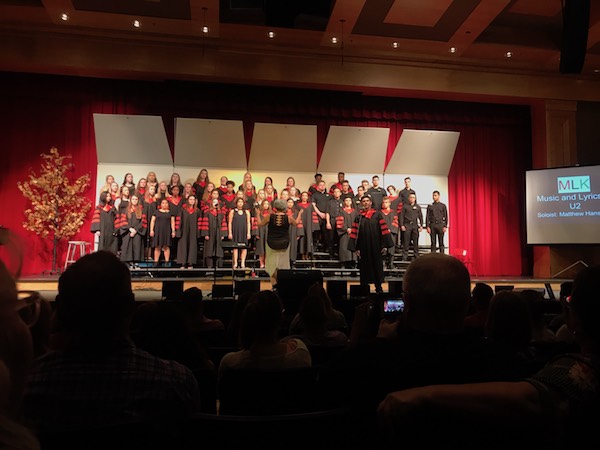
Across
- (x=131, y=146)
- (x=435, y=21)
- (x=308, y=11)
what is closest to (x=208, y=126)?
(x=131, y=146)

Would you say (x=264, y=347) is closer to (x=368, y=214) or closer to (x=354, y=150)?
(x=368, y=214)

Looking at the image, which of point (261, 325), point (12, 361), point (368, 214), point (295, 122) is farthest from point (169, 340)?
point (295, 122)

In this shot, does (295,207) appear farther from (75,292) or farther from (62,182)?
(75,292)

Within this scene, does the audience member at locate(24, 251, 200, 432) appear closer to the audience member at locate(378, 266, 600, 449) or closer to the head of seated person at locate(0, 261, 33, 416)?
the head of seated person at locate(0, 261, 33, 416)

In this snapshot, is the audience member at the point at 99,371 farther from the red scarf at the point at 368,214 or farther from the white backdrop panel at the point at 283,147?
the white backdrop panel at the point at 283,147

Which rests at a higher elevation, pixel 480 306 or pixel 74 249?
pixel 74 249

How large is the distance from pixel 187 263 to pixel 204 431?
941 centimetres

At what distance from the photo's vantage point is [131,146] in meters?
10.5

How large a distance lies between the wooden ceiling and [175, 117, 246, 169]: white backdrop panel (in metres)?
0.99

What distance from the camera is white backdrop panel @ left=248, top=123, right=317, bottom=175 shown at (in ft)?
35.9

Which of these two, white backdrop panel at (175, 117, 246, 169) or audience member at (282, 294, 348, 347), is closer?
audience member at (282, 294, 348, 347)

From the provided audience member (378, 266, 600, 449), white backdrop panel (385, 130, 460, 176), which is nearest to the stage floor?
white backdrop panel (385, 130, 460, 176)

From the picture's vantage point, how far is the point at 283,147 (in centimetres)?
1112

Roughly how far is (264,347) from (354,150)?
31.7 ft
